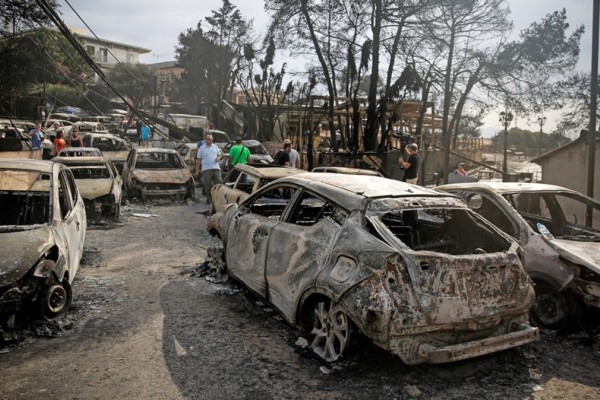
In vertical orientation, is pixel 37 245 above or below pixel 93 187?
below

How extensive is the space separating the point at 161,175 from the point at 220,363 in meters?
8.96

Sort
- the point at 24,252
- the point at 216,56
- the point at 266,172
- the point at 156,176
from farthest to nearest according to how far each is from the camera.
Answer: the point at 216,56 → the point at 156,176 → the point at 266,172 → the point at 24,252

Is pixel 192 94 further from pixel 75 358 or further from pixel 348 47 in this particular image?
pixel 75 358

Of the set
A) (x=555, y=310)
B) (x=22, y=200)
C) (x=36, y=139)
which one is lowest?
(x=555, y=310)

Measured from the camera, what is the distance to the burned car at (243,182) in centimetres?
821

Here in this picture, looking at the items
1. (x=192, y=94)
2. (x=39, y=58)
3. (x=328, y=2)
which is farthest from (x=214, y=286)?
(x=192, y=94)

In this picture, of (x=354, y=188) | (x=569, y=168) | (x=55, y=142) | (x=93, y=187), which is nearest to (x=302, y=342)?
(x=354, y=188)

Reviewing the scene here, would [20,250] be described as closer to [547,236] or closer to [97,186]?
[547,236]

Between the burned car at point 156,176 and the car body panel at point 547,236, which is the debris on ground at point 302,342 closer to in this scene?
the car body panel at point 547,236

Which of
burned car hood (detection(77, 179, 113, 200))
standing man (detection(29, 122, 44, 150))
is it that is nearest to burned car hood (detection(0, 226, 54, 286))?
burned car hood (detection(77, 179, 113, 200))

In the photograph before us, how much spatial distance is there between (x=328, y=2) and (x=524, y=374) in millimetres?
17405

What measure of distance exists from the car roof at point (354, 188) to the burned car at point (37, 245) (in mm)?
2437

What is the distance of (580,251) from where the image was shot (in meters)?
4.84

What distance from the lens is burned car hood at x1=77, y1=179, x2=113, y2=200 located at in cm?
953
